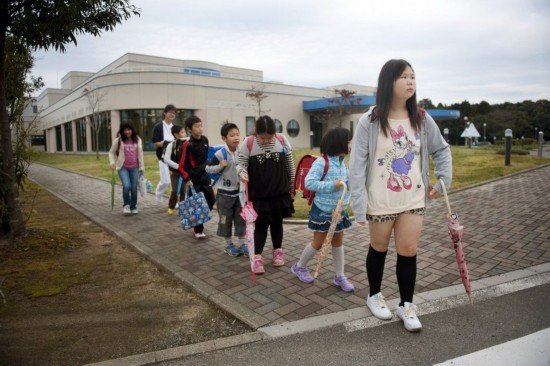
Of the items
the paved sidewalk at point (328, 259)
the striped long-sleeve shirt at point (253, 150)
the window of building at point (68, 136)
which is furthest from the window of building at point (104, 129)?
the striped long-sleeve shirt at point (253, 150)

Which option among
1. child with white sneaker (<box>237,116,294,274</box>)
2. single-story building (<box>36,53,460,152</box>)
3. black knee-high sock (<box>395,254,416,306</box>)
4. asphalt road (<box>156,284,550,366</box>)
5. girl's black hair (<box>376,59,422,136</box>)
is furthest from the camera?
single-story building (<box>36,53,460,152</box>)

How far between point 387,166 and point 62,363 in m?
2.73

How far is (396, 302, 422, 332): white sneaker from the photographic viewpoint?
2.85 metres

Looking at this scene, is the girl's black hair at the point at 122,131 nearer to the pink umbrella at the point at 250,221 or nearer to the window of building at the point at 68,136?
the pink umbrella at the point at 250,221

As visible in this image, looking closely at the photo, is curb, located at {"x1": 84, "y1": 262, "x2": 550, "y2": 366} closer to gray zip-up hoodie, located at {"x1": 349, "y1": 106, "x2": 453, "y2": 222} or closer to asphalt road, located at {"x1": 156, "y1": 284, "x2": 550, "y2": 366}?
asphalt road, located at {"x1": 156, "y1": 284, "x2": 550, "y2": 366}

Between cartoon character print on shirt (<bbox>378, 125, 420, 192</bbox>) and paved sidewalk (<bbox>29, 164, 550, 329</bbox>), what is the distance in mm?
1201

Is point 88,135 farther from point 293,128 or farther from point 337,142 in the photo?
point 337,142

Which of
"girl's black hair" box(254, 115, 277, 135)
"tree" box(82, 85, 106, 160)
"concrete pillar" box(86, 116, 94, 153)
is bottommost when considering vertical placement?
"girl's black hair" box(254, 115, 277, 135)

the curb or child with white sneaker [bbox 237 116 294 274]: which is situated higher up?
child with white sneaker [bbox 237 116 294 274]

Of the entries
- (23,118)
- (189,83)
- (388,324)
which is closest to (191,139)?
(23,118)

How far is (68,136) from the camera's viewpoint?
51906mm

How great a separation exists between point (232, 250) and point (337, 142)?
2145mm

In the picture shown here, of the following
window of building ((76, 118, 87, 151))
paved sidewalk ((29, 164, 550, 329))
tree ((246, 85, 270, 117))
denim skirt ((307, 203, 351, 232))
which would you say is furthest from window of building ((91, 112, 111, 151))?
denim skirt ((307, 203, 351, 232))

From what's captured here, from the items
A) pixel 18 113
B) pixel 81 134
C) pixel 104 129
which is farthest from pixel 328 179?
pixel 81 134
